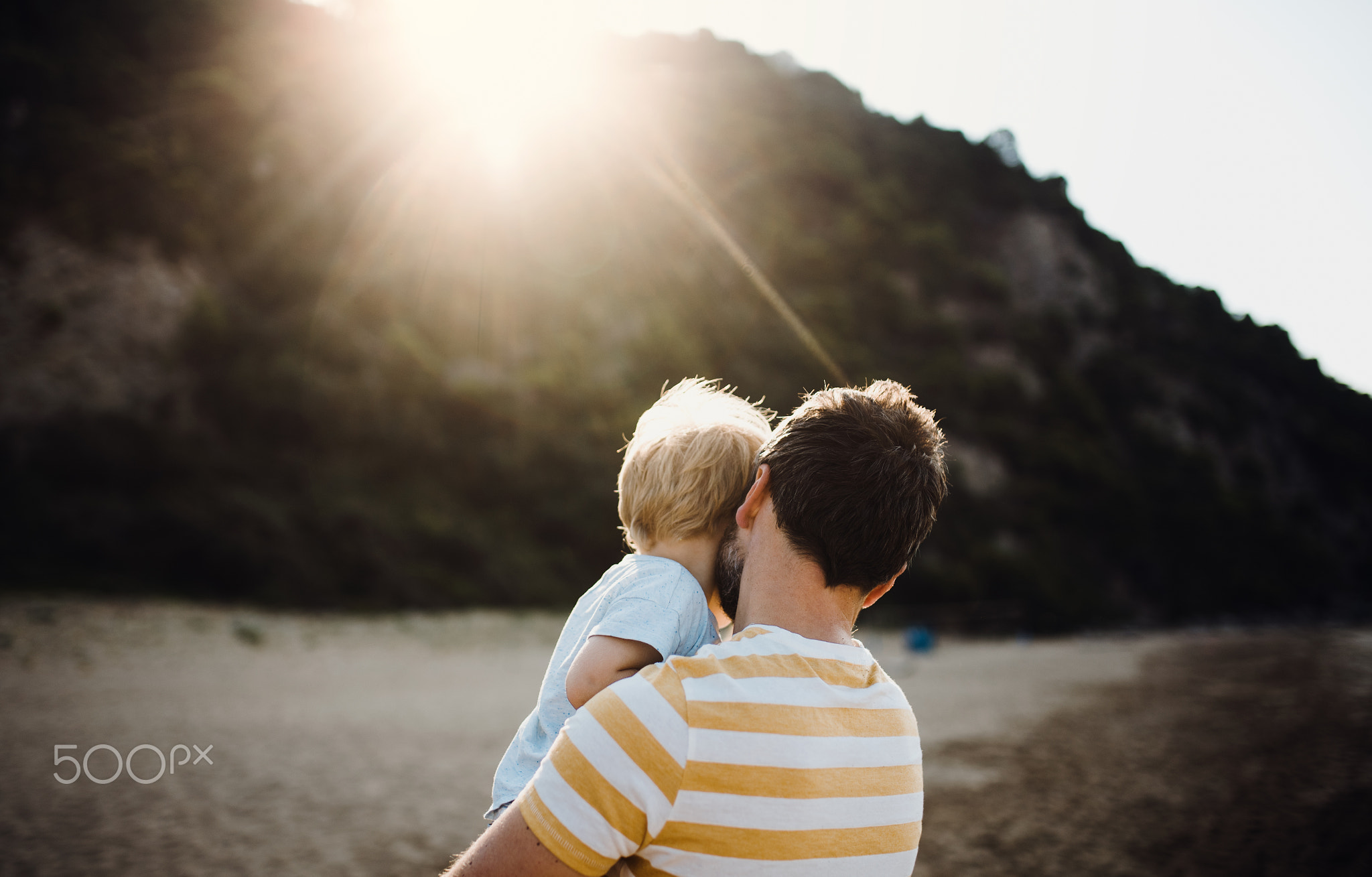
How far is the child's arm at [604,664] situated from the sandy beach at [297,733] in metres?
5.85

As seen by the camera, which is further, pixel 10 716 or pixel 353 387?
pixel 353 387

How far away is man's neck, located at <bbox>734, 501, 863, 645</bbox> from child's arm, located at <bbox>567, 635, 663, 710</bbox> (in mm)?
217

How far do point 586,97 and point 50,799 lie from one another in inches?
1877

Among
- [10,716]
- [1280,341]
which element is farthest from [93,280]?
[1280,341]

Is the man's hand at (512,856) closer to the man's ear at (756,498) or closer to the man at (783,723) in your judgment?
the man at (783,723)

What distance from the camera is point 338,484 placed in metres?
22.1

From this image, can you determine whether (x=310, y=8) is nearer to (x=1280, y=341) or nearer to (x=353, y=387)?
(x=353, y=387)

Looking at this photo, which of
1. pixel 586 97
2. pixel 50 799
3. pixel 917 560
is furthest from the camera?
pixel 586 97

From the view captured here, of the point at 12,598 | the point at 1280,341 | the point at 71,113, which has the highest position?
the point at 1280,341

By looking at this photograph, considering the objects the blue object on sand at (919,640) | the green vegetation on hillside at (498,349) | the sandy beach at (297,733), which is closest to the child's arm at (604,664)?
the sandy beach at (297,733)

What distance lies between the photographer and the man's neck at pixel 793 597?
127cm

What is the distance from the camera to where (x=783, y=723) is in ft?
3.62

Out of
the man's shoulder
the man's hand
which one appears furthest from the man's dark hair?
the man's hand

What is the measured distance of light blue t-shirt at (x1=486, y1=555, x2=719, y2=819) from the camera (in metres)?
1.45
